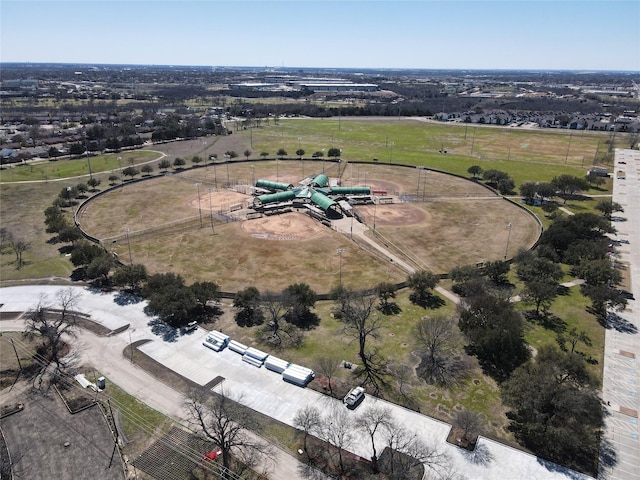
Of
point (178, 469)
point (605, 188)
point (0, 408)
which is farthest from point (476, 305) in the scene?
point (605, 188)

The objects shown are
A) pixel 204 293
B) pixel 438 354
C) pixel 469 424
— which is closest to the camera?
pixel 469 424

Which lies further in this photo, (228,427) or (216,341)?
(216,341)

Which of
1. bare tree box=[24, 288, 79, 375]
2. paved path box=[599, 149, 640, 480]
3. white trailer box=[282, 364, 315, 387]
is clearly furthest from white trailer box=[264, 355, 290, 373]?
paved path box=[599, 149, 640, 480]

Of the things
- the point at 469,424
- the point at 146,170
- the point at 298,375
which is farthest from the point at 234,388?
the point at 146,170

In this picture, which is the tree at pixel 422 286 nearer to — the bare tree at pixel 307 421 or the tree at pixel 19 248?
the bare tree at pixel 307 421

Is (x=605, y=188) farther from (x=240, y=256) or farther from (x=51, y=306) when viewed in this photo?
(x=51, y=306)

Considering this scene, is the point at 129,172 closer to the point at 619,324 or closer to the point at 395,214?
the point at 395,214

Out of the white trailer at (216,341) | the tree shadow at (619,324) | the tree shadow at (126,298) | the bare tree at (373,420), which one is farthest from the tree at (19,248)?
the tree shadow at (619,324)
